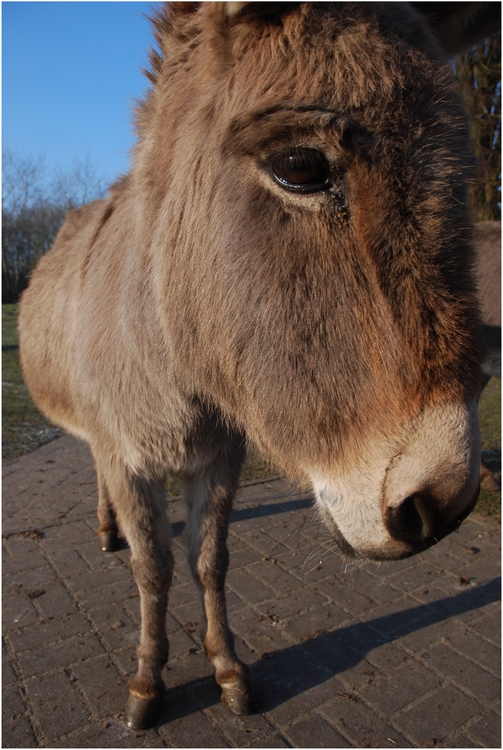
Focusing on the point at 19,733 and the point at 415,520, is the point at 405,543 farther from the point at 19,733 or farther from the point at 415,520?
the point at 19,733

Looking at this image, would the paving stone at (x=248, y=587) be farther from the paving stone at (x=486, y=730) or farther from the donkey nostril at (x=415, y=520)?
the donkey nostril at (x=415, y=520)

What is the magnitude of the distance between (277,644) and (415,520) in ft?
8.64

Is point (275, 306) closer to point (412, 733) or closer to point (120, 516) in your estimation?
point (120, 516)

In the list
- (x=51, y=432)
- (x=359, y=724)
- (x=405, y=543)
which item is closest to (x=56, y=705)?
(x=359, y=724)

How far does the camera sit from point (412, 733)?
2.95 metres

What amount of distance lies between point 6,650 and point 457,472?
3600mm

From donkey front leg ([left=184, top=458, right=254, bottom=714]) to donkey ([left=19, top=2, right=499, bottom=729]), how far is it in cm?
125

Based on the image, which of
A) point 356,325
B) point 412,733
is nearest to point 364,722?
point 412,733

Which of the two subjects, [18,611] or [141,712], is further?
[18,611]

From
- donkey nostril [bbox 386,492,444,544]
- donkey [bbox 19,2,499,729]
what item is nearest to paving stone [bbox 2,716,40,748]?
donkey [bbox 19,2,499,729]

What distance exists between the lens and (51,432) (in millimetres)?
9180

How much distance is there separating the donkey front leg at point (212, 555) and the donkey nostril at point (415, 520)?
1.82 meters

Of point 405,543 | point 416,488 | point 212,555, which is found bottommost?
point 212,555

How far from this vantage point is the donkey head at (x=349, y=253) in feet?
4.88
